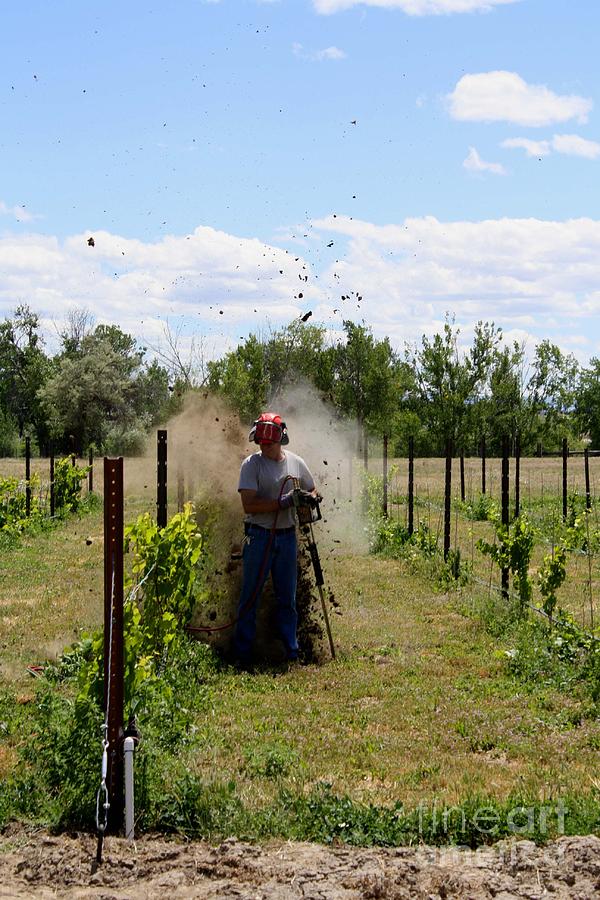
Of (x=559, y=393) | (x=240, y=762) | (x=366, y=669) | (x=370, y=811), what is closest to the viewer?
(x=370, y=811)

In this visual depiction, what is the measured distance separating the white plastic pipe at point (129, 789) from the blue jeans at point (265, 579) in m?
3.82

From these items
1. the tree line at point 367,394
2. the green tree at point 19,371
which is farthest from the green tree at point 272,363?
the green tree at point 19,371

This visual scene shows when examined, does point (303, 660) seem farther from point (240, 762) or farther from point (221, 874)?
point (221, 874)

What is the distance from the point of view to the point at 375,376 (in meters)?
58.4

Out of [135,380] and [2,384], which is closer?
→ [135,380]

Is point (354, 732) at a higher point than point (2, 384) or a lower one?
lower

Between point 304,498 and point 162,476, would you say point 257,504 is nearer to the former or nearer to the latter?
point 304,498

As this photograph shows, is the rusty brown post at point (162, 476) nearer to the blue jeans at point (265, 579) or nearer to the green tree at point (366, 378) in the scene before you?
the blue jeans at point (265, 579)

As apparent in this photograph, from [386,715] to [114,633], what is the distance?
2678 mm

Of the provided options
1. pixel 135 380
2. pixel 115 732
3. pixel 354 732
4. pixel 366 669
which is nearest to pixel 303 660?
pixel 366 669

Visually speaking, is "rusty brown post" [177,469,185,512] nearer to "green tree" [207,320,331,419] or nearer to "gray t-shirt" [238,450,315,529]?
"gray t-shirt" [238,450,315,529]

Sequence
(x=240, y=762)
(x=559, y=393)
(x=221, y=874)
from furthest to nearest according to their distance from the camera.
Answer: (x=559, y=393)
(x=240, y=762)
(x=221, y=874)

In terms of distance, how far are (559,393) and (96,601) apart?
73406mm

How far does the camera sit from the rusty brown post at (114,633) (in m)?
5.09
